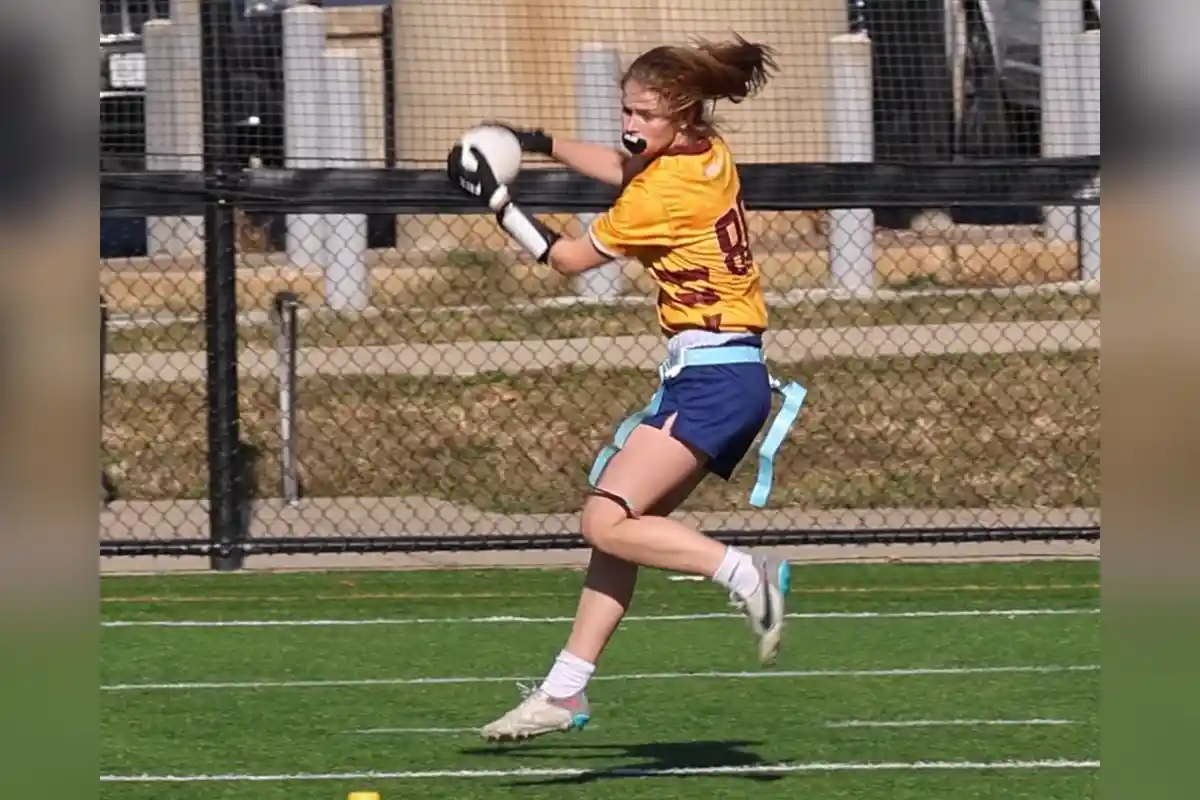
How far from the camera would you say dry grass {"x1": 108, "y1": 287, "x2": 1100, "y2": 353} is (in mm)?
13055

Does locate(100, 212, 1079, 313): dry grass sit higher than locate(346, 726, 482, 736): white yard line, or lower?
higher

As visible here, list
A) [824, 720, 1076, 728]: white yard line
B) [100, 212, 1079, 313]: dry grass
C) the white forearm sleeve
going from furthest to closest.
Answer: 1. [100, 212, 1079, 313]: dry grass
2. [824, 720, 1076, 728]: white yard line
3. the white forearm sleeve

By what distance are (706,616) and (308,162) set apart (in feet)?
12.6

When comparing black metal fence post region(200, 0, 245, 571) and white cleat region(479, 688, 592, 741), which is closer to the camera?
white cleat region(479, 688, 592, 741)

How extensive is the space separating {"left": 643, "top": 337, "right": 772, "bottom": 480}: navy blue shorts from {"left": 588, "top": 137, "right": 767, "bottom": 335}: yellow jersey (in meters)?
0.11

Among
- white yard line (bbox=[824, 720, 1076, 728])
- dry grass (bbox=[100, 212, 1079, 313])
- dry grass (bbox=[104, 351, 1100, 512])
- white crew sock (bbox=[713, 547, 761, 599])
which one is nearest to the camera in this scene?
white crew sock (bbox=[713, 547, 761, 599])

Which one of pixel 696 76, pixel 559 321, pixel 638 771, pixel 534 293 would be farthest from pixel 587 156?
pixel 534 293

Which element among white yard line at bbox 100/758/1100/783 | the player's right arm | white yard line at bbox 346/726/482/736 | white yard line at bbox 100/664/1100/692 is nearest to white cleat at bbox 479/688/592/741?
white yard line at bbox 100/758/1100/783

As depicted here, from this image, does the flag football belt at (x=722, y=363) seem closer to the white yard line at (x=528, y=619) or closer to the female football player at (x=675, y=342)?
the female football player at (x=675, y=342)

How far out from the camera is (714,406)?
5.32 m

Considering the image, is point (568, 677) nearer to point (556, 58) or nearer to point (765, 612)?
point (765, 612)

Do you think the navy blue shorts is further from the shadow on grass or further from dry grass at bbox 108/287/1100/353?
dry grass at bbox 108/287/1100/353

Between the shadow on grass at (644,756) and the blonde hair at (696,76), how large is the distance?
1.72 m
